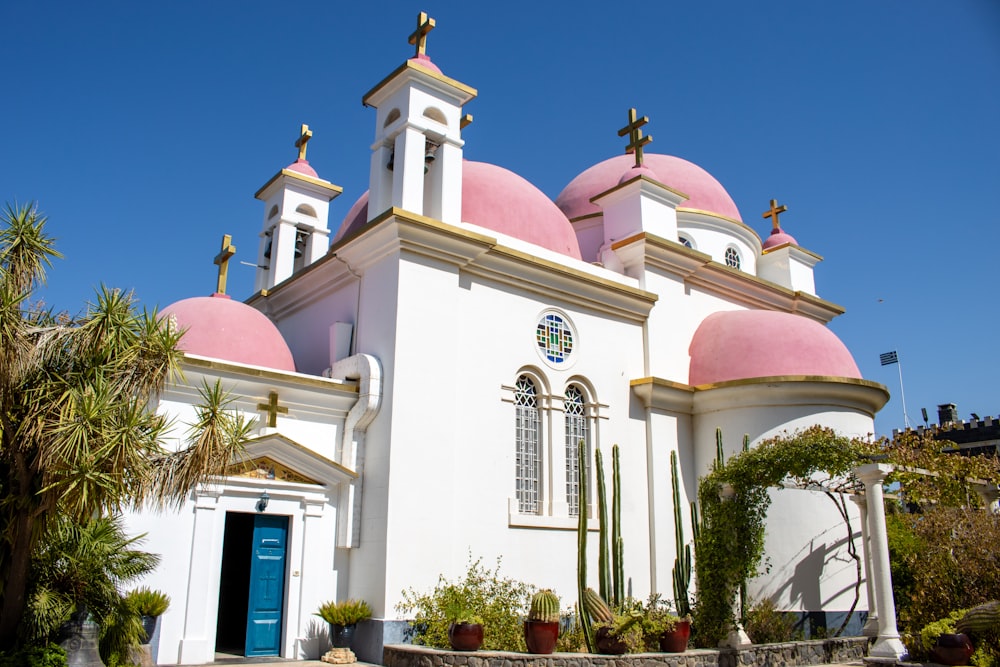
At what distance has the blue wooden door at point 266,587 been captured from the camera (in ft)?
39.2

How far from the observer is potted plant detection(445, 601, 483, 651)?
1077 centimetres

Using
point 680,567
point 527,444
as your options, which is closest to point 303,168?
point 527,444

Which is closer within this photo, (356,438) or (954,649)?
(954,649)

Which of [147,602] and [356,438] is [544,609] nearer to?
[356,438]

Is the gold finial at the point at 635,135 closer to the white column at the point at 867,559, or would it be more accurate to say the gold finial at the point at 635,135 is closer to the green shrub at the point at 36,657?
the white column at the point at 867,559

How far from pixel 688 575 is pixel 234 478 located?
761 centimetres

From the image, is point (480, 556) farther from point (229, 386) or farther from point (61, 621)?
point (61, 621)

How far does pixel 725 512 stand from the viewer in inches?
502

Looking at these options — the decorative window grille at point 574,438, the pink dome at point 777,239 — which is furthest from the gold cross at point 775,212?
the decorative window grille at point 574,438

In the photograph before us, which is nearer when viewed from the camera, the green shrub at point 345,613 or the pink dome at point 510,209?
the green shrub at point 345,613

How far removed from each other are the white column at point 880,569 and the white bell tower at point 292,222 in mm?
11858

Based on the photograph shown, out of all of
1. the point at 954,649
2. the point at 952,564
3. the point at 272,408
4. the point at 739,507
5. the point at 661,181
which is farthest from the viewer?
the point at 661,181

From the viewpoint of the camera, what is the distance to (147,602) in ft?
35.2

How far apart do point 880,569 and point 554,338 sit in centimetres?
646
